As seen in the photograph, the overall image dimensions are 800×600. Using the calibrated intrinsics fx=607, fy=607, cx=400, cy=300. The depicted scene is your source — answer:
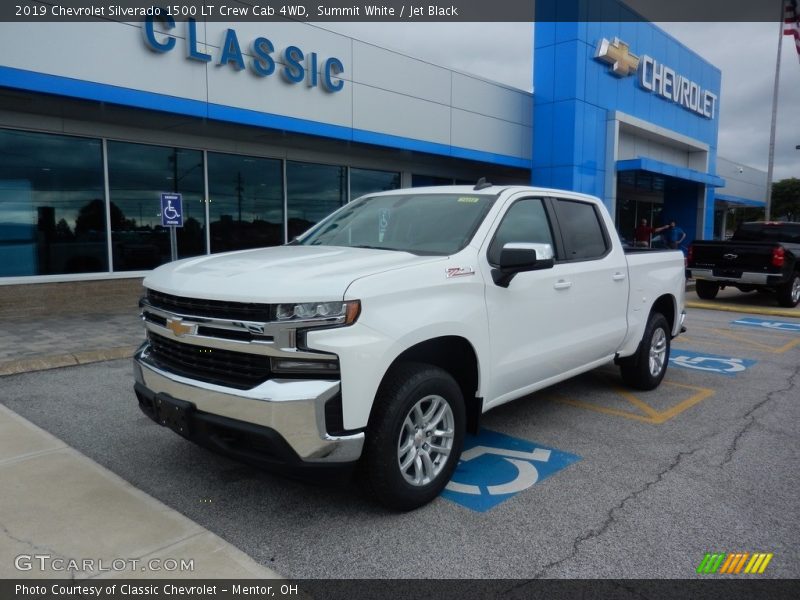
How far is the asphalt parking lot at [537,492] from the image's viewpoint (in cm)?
307

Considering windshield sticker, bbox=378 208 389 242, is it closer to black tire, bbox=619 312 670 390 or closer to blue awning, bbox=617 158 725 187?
black tire, bbox=619 312 670 390

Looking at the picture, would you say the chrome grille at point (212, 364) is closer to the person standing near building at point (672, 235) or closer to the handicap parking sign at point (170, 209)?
the handicap parking sign at point (170, 209)

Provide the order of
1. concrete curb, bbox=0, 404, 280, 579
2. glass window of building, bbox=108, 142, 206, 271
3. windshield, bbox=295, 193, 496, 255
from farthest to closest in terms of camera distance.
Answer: glass window of building, bbox=108, 142, 206, 271
windshield, bbox=295, 193, 496, 255
concrete curb, bbox=0, 404, 280, 579

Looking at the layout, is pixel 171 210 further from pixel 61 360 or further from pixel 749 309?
pixel 749 309

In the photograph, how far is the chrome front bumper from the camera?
294cm

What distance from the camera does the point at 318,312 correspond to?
3021 millimetres

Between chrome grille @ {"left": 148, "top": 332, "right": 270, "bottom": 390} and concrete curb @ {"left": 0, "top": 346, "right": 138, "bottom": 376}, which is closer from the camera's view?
chrome grille @ {"left": 148, "top": 332, "right": 270, "bottom": 390}

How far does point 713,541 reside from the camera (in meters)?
3.24

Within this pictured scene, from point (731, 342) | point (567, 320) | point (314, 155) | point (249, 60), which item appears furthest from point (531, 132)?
point (567, 320)

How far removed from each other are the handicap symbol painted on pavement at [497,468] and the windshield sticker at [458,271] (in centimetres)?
136

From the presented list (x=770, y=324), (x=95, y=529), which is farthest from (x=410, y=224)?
(x=770, y=324)

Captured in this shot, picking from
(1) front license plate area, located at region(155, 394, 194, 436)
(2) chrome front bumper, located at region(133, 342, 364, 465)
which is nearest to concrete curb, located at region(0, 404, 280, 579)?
(1) front license plate area, located at region(155, 394, 194, 436)

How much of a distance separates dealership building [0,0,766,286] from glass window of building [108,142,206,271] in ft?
0.09

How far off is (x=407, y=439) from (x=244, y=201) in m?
10.8
